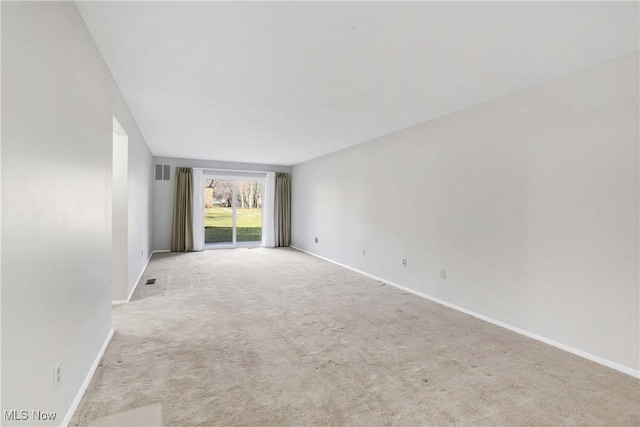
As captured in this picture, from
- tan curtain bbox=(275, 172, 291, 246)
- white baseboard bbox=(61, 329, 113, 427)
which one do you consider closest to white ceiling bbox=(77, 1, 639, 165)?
white baseboard bbox=(61, 329, 113, 427)

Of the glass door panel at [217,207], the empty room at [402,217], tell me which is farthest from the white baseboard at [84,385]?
the glass door panel at [217,207]

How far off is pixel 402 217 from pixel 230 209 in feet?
17.5

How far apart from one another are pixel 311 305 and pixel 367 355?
4.42 feet

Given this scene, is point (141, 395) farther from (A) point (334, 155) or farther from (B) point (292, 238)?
(B) point (292, 238)

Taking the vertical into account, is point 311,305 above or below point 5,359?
below

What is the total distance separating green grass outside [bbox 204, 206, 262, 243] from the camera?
855 centimetres

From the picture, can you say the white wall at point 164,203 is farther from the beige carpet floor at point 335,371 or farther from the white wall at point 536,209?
the white wall at point 536,209

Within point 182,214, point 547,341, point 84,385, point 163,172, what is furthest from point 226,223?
point 547,341

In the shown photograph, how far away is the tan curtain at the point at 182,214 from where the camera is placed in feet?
25.6

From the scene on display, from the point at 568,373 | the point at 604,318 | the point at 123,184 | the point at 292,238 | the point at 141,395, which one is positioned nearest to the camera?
the point at 141,395

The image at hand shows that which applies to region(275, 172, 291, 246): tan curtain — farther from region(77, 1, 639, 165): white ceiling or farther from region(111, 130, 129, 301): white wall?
region(111, 130, 129, 301): white wall

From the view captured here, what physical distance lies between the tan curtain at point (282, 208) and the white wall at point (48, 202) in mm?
6427

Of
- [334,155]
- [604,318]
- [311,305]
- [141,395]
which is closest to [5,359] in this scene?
→ [141,395]

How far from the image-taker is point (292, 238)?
8.96m
